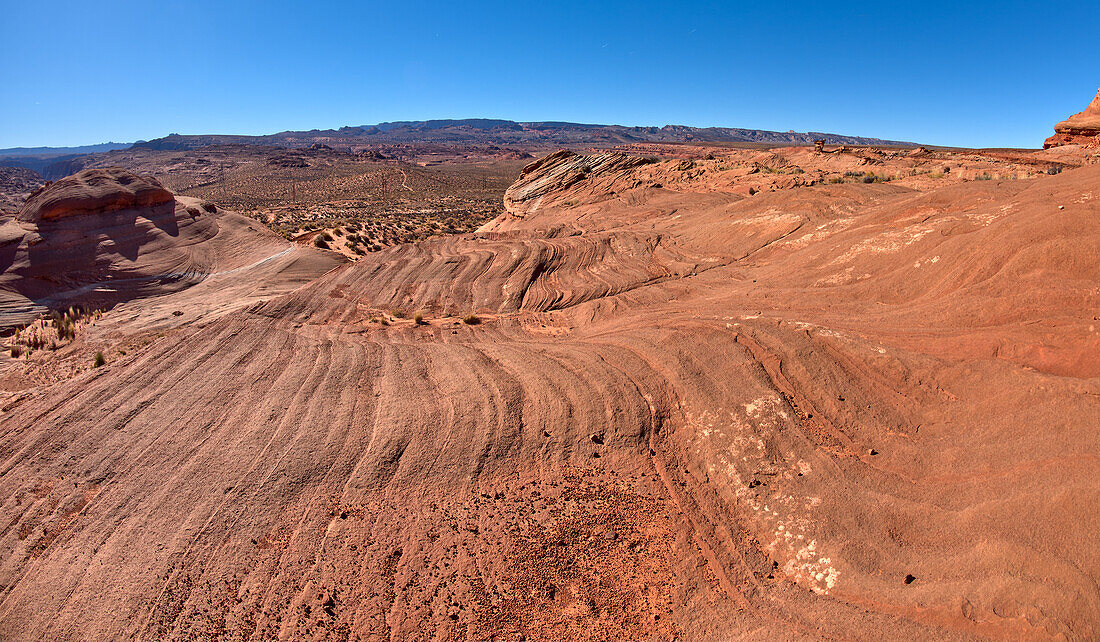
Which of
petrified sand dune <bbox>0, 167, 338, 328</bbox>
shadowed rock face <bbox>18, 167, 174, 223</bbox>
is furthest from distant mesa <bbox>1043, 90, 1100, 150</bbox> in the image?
shadowed rock face <bbox>18, 167, 174, 223</bbox>

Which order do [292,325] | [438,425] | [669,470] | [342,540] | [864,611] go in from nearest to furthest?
[864,611], [342,540], [669,470], [438,425], [292,325]

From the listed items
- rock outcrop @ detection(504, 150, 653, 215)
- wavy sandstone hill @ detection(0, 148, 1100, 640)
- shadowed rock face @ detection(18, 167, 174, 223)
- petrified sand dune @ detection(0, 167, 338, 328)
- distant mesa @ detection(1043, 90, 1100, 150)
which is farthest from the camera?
rock outcrop @ detection(504, 150, 653, 215)

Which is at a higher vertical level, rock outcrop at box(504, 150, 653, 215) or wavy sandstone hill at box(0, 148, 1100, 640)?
rock outcrop at box(504, 150, 653, 215)

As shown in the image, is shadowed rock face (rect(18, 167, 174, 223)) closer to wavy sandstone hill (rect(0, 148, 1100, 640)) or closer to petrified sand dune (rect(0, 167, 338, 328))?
petrified sand dune (rect(0, 167, 338, 328))

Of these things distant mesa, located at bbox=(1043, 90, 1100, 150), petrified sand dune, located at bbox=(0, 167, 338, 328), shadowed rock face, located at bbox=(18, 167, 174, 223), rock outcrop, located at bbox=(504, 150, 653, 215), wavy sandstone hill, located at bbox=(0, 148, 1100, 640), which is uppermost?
distant mesa, located at bbox=(1043, 90, 1100, 150)

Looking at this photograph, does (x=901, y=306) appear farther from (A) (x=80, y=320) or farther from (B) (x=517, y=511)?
(A) (x=80, y=320)

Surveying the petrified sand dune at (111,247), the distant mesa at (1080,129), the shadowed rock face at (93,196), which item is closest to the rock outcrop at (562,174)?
the petrified sand dune at (111,247)

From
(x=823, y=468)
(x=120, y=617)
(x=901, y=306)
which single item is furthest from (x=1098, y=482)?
(x=120, y=617)

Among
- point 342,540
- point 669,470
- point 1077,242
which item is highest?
point 1077,242

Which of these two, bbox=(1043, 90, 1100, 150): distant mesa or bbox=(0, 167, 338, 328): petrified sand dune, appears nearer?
bbox=(0, 167, 338, 328): petrified sand dune
